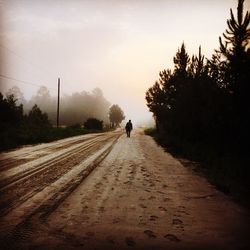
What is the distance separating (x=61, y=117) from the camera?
140 metres

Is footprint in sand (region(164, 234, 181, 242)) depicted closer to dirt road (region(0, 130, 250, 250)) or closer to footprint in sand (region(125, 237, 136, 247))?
dirt road (region(0, 130, 250, 250))

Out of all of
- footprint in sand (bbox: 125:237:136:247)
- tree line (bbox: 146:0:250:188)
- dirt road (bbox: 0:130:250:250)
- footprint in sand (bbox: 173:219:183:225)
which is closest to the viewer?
footprint in sand (bbox: 125:237:136:247)

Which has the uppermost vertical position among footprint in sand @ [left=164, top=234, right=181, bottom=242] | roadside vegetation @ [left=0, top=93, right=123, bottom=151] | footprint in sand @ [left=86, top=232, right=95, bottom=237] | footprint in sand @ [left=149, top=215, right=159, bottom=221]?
roadside vegetation @ [left=0, top=93, right=123, bottom=151]

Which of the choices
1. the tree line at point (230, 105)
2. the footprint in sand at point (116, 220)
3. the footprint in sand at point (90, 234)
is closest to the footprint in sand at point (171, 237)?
the footprint in sand at point (116, 220)

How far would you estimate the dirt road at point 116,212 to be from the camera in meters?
4.54

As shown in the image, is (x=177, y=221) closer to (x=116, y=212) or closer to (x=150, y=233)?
(x=150, y=233)

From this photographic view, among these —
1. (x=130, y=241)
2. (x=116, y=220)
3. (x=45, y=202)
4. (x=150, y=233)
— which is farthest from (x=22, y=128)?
(x=130, y=241)

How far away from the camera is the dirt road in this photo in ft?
14.9

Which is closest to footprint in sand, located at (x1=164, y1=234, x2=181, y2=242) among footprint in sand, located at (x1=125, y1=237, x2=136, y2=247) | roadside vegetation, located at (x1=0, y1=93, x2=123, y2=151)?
footprint in sand, located at (x1=125, y1=237, x2=136, y2=247)

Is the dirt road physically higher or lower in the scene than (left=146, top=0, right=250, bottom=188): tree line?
lower

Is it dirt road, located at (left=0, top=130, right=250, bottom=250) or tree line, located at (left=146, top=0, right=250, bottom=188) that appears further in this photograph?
tree line, located at (left=146, top=0, right=250, bottom=188)

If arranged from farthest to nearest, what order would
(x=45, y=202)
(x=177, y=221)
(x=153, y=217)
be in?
1. (x=45, y=202)
2. (x=153, y=217)
3. (x=177, y=221)

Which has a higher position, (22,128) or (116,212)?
(22,128)

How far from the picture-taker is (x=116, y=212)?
19.5 ft
